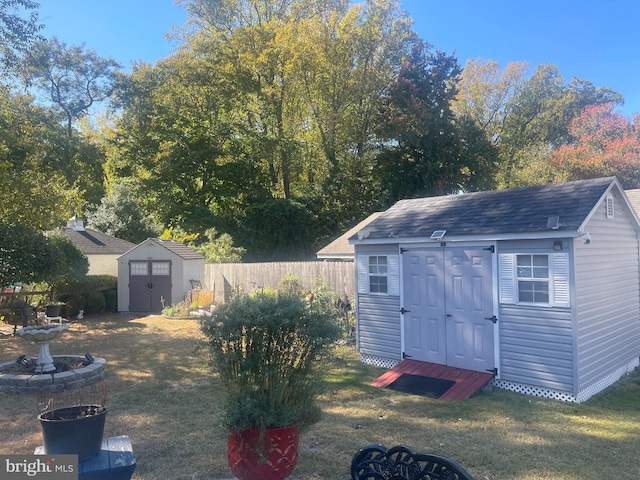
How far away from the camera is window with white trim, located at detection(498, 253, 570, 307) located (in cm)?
725

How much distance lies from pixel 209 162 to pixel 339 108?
8654mm

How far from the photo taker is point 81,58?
2277 cm

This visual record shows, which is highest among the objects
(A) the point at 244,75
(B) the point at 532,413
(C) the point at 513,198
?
(A) the point at 244,75

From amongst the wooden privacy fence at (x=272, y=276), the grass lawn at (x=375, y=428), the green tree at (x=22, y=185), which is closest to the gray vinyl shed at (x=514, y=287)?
the grass lawn at (x=375, y=428)

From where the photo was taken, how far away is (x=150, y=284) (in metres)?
18.4

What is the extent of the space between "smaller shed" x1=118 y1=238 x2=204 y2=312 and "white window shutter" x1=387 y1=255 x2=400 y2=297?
11.1m

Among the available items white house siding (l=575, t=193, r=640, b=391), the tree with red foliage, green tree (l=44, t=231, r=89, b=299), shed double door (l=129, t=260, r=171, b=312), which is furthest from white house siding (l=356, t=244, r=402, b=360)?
the tree with red foliage

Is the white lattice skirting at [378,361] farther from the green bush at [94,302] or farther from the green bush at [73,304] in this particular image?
the green bush at [94,302]

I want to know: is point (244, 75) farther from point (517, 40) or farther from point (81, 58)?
point (517, 40)

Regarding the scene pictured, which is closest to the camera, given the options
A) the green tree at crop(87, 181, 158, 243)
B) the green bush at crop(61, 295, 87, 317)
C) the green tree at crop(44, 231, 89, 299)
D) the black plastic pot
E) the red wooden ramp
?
the black plastic pot

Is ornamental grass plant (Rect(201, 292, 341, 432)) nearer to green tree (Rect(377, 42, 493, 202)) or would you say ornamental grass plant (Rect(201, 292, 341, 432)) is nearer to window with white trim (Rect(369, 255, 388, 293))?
window with white trim (Rect(369, 255, 388, 293))

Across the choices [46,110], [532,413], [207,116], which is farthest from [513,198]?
[207,116]

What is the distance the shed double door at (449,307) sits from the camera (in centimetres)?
808

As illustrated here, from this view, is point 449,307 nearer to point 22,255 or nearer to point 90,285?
point 22,255
